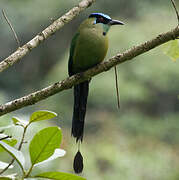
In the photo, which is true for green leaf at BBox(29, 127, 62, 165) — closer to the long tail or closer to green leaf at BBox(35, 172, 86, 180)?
green leaf at BBox(35, 172, 86, 180)

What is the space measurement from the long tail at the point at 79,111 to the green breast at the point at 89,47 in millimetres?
111

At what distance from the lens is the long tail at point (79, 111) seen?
176 cm

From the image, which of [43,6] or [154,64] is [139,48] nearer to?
[154,64]

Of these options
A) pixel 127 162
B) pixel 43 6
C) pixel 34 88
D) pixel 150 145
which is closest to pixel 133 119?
pixel 150 145

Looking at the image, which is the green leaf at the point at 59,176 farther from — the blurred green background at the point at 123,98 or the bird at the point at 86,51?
the blurred green background at the point at 123,98

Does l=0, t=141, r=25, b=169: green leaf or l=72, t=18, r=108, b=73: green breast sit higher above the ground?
l=72, t=18, r=108, b=73: green breast

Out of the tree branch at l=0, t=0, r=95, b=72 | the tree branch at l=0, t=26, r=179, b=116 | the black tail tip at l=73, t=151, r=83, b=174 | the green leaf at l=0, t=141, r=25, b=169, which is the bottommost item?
the black tail tip at l=73, t=151, r=83, b=174

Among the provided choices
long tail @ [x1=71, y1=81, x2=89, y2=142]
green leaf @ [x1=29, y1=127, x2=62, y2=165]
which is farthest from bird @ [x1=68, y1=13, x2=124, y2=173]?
green leaf @ [x1=29, y1=127, x2=62, y2=165]

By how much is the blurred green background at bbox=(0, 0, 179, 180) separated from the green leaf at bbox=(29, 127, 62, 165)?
4.62m

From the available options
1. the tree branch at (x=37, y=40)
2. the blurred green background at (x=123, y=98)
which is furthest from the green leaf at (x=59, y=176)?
the blurred green background at (x=123, y=98)

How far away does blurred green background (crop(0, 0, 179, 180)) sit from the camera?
21.6 ft

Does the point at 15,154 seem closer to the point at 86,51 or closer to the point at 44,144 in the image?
the point at 44,144

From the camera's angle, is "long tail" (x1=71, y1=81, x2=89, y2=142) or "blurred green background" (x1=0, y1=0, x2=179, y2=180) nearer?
"long tail" (x1=71, y1=81, x2=89, y2=142)

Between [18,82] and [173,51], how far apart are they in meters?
7.99
